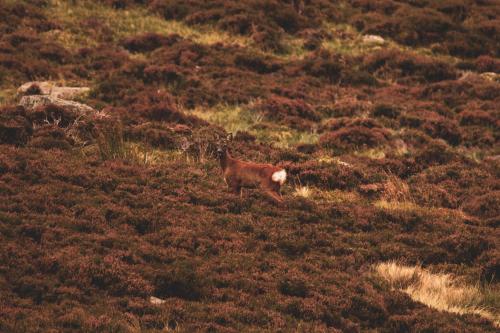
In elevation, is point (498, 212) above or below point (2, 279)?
below

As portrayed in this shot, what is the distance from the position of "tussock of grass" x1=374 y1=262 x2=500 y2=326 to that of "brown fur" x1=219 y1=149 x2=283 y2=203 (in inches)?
107

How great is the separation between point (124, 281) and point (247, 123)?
1158cm

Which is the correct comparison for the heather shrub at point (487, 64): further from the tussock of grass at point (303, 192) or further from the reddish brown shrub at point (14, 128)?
the reddish brown shrub at point (14, 128)

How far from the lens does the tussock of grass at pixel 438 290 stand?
10211 millimetres

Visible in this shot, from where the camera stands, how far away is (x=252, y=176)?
13156 mm

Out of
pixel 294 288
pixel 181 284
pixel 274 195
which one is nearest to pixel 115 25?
pixel 274 195

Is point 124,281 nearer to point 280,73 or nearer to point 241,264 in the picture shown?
point 241,264

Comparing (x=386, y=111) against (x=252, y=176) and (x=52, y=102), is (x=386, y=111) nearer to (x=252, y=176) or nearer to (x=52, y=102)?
(x=252, y=176)

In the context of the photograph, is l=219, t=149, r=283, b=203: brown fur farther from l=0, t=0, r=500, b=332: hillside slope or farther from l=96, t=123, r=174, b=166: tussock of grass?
l=96, t=123, r=174, b=166: tussock of grass

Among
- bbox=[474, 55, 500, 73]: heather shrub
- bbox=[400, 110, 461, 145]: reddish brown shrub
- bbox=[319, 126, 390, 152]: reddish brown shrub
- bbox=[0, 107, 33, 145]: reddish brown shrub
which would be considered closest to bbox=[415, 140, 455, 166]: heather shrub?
bbox=[319, 126, 390, 152]: reddish brown shrub

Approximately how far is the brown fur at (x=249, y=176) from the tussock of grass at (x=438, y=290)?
272 centimetres

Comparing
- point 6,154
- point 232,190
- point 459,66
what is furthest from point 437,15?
point 6,154

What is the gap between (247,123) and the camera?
20625 millimetres

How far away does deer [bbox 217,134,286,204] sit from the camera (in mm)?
12984
